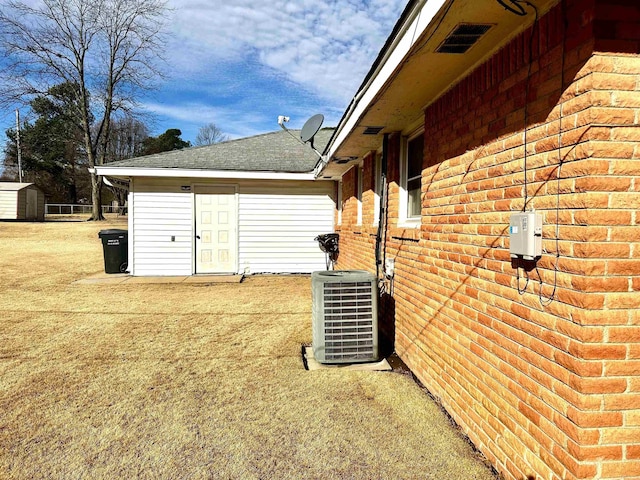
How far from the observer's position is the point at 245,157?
1075cm

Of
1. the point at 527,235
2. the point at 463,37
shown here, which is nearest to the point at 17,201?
the point at 463,37

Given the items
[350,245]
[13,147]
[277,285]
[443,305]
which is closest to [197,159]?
[277,285]

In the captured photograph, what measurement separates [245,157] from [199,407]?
27.6 feet

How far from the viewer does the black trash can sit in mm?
10125

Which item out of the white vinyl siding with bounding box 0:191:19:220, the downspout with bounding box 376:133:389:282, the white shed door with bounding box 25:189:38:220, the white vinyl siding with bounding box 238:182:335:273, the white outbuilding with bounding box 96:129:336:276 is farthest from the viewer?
the white shed door with bounding box 25:189:38:220

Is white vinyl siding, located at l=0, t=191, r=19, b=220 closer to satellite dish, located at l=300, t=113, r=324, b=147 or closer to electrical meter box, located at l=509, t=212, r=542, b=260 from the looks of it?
satellite dish, located at l=300, t=113, r=324, b=147

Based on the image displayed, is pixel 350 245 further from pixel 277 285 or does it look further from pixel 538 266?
pixel 538 266

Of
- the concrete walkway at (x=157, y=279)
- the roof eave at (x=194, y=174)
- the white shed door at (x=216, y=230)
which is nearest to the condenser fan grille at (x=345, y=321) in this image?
the concrete walkway at (x=157, y=279)

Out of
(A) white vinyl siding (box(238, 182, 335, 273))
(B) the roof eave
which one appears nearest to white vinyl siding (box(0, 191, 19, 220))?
(B) the roof eave

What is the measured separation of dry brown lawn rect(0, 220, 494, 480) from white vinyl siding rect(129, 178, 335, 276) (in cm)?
378

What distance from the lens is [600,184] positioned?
170 cm

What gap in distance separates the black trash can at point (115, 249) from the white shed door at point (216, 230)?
201 centimetres

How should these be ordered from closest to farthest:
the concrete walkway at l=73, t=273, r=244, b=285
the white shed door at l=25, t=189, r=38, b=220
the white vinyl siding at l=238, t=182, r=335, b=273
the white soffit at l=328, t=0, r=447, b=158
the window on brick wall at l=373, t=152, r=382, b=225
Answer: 1. the white soffit at l=328, t=0, r=447, b=158
2. the window on brick wall at l=373, t=152, r=382, b=225
3. the concrete walkway at l=73, t=273, r=244, b=285
4. the white vinyl siding at l=238, t=182, r=335, b=273
5. the white shed door at l=25, t=189, r=38, b=220

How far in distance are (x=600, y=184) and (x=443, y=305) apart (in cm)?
167
